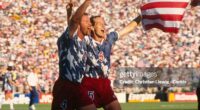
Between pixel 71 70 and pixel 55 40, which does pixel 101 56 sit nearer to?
pixel 71 70

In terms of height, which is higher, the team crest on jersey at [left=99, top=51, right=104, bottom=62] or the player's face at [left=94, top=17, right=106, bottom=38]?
the player's face at [left=94, top=17, right=106, bottom=38]

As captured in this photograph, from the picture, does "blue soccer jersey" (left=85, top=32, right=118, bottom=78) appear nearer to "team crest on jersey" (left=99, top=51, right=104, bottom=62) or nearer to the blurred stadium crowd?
"team crest on jersey" (left=99, top=51, right=104, bottom=62)

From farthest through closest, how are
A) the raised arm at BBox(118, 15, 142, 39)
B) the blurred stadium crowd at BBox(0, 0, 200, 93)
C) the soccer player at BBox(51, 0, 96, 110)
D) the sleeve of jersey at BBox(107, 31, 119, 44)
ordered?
the blurred stadium crowd at BBox(0, 0, 200, 93), the sleeve of jersey at BBox(107, 31, 119, 44), the raised arm at BBox(118, 15, 142, 39), the soccer player at BBox(51, 0, 96, 110)

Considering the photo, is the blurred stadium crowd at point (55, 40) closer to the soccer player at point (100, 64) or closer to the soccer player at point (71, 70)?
the soccer player at point (100, 64)

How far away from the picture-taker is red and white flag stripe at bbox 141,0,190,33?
14312mm

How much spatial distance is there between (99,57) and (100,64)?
0.46 ft

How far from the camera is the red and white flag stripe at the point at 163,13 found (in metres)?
14.3

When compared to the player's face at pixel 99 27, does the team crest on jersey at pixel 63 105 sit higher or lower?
lower

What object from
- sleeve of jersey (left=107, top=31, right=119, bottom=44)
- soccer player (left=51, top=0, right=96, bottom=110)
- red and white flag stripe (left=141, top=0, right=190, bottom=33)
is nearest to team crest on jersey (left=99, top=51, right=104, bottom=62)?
sleeve of jersey (left=107, top=31, right=119, bottom=44)

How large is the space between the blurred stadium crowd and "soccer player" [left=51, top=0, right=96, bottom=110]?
28046 millimetres

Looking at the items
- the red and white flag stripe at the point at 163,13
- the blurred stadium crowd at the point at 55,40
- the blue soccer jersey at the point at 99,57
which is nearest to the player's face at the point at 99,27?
the blue soccer jersey at the point at 99,57

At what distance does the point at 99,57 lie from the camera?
14156 mm

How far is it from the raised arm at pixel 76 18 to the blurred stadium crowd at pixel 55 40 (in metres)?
28.8

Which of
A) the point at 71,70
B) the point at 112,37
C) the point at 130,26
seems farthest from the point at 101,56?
the point at 71,70
